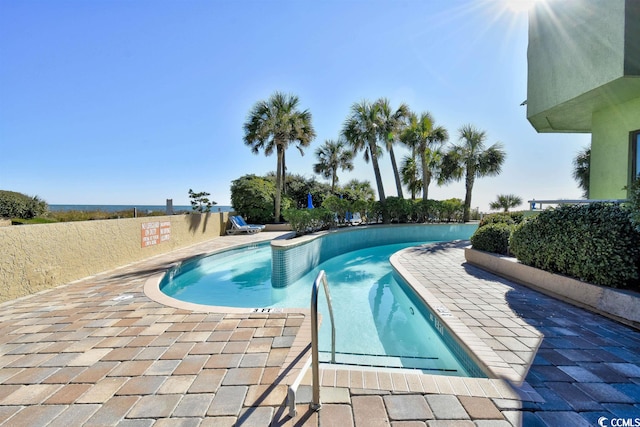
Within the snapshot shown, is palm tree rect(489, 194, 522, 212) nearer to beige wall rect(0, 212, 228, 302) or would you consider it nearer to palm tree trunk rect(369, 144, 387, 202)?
palm tree trunk rect(369, 144, 387, 202)

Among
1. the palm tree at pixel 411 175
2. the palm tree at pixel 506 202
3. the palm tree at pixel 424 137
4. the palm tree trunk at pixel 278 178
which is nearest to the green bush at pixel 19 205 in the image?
the palm tree trunk at pixel 278 178

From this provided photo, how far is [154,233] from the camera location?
8516mm

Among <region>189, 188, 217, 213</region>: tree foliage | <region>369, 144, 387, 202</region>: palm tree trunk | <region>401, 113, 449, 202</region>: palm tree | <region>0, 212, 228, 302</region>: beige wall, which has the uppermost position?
<region>401, 113, 449, 202</region>: palm tree

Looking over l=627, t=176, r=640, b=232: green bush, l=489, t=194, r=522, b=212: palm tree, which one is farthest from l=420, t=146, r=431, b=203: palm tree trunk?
l=627, t=176, r=640, b=232: green bush

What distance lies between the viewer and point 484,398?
193cm

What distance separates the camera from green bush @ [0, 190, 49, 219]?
31.0ft

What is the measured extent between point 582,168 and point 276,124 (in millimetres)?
19350

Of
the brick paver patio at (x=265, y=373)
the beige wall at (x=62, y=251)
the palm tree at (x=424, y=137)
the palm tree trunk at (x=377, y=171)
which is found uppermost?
the palm tree at (x=424, y=137)

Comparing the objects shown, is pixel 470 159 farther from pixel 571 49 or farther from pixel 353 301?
pixel 353 301

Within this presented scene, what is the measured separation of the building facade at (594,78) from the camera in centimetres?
443

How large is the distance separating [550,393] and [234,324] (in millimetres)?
3153

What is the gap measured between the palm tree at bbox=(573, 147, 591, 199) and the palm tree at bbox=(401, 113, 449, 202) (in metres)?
8.54

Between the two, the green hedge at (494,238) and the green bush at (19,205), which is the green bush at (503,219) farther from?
the green bush at (19,205)

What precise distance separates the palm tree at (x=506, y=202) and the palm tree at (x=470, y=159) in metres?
4.59
